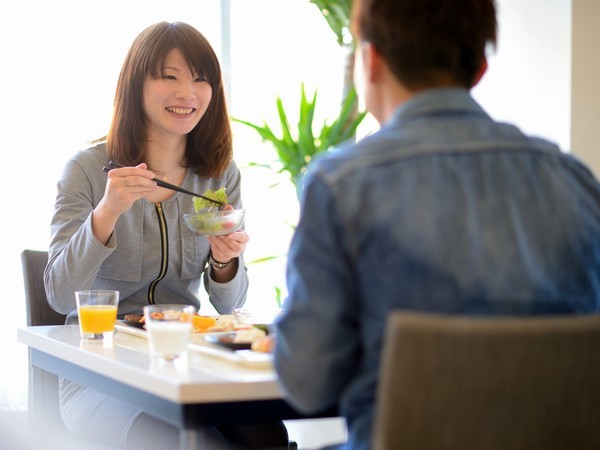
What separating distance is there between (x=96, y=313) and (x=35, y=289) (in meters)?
0.59

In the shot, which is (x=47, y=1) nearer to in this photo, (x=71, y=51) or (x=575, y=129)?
(x=71, y=51)

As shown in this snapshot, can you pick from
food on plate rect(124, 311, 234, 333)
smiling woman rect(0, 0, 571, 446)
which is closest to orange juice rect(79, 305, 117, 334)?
food on plate rect(124, 311, 234, 333)

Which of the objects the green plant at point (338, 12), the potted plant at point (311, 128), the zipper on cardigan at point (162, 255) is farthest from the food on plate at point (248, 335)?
the green plant at point (338, 12)

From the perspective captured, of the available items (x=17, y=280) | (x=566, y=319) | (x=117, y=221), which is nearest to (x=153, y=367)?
(x=566, y=319)

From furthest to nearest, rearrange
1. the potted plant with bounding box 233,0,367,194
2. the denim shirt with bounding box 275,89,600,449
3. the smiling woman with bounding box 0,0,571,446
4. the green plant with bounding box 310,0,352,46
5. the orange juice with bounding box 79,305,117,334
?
1. the potted plant with bounding box 233,0,367,194
2. the green plant with bounding box 310,0,352,46
3. the smiling woman with bounding box 0,0,571,446
4. the orange juice with bounding box 79,305,117,334
5. the denim shirt with bounding box 275,89,600,449

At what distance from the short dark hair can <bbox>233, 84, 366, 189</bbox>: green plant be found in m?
2.74

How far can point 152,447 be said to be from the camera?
1808 millimetres

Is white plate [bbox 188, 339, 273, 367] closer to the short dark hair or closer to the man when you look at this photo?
the man

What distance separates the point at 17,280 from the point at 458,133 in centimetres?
316

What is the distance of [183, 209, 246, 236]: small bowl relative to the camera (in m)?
2.20

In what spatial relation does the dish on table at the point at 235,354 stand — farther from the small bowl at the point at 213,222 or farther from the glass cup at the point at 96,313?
the small bowl at the point at 213,222

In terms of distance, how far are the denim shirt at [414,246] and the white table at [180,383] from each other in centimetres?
18

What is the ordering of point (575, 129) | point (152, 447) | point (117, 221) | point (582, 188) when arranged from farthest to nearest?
point (575, 129) < point (117, 221) < point (152, 447) < point (582, 188)

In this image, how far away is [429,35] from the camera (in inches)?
47.0
